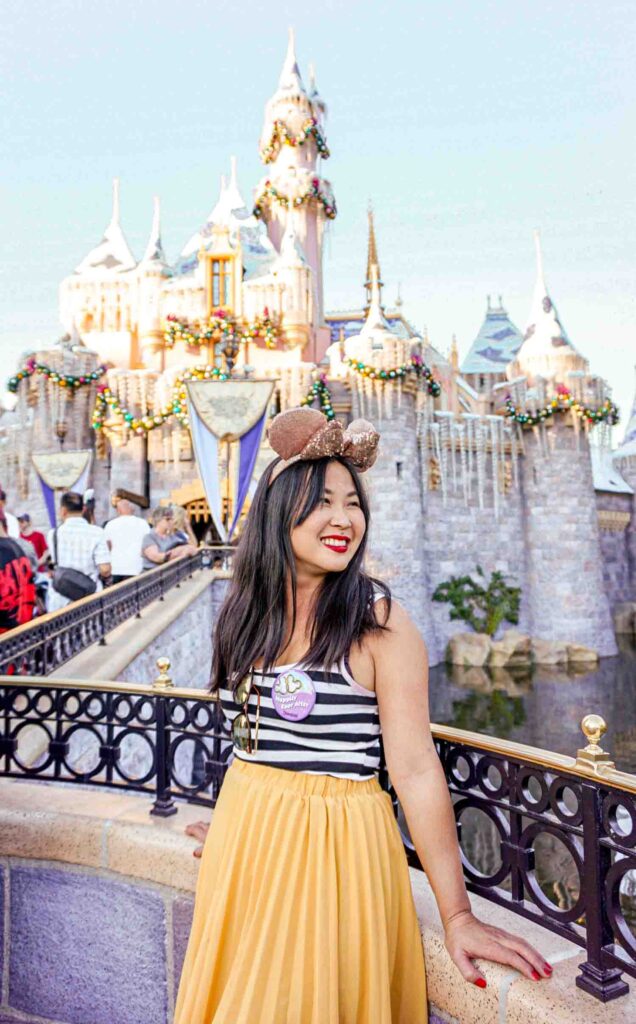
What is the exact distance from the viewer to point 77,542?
21.2 ft

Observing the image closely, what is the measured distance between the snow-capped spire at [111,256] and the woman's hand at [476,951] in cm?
2385

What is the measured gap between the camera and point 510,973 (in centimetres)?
158

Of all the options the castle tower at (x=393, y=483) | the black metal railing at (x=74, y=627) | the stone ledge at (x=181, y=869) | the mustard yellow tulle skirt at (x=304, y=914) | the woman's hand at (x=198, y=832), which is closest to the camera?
the mustard yellow tulle skirt at (x=304, y=914)

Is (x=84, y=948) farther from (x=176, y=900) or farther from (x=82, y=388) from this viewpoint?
(x=82, y=388)

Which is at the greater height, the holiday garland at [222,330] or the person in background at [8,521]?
the holiday garland at [222,330]

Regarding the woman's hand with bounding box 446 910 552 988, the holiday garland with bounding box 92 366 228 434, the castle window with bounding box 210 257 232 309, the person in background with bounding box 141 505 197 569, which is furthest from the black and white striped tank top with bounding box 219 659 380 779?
the castle window with bounding box 210 257 232 309

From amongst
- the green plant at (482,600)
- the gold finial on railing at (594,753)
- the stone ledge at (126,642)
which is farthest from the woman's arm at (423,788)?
the green plant at (482,600)

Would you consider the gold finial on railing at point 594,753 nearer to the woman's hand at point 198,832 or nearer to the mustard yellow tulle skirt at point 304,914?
the mustard yellow tulle skirt at point 304,914

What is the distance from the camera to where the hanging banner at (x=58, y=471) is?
13117 mm

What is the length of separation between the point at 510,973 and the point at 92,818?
1550 mm

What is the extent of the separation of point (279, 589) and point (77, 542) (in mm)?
5195

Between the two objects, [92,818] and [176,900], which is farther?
[92,818]

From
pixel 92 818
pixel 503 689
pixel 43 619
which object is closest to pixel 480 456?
pixel 503 689

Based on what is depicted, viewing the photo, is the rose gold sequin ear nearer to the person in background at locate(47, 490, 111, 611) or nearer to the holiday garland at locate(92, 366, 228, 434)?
the person in background at locate(47, 490, 111, 611)
